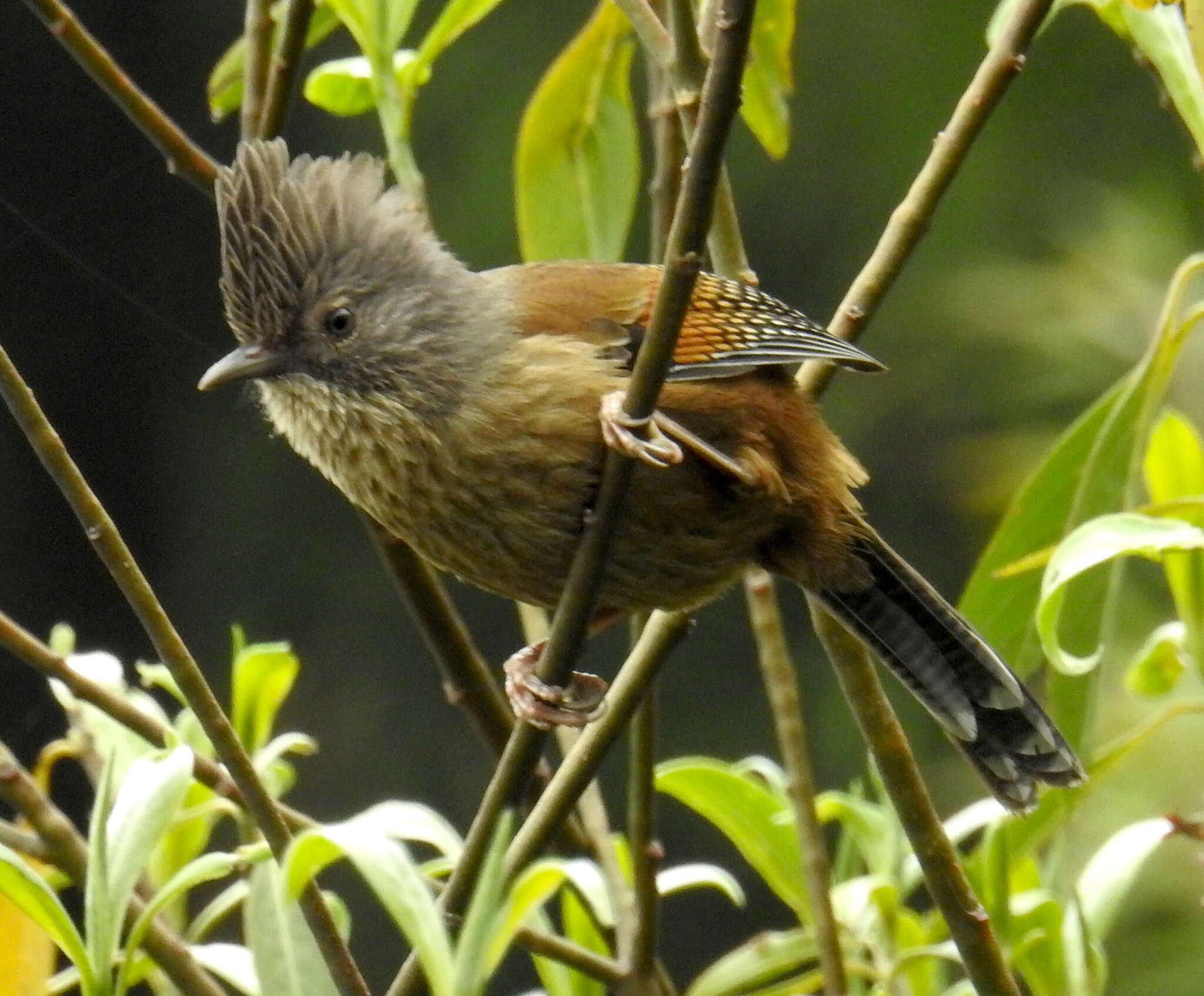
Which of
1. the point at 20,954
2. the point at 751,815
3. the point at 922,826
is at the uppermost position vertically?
the point at 922,826

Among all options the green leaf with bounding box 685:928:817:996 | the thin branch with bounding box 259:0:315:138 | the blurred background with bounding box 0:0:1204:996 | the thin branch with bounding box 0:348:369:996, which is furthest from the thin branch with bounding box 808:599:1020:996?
the blurred background with bounding box 0:0:1204:996

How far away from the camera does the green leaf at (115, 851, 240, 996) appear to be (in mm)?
1663

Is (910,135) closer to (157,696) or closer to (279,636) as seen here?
(279,636)

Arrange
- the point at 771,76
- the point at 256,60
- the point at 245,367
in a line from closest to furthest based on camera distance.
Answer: the point at 256,60, the point at 771,76, the point at 245,367

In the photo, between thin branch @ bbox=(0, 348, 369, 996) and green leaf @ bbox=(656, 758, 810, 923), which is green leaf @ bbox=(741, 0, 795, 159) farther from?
thin branch @ bbox=(0, 348, 369, 996)

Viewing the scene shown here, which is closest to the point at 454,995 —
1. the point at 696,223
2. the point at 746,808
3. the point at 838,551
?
the point at 696,223

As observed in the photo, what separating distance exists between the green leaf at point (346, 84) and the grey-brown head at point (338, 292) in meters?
0.10

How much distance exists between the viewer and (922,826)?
6.63ft

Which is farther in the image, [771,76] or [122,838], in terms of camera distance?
[771,76]

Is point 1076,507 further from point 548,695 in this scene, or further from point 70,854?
point 70,854

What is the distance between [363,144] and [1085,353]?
10.5ft

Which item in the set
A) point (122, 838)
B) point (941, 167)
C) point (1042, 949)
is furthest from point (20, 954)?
point (941, 167)

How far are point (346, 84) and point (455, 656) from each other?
88 centimetres

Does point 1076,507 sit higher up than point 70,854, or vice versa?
point 1076,507
